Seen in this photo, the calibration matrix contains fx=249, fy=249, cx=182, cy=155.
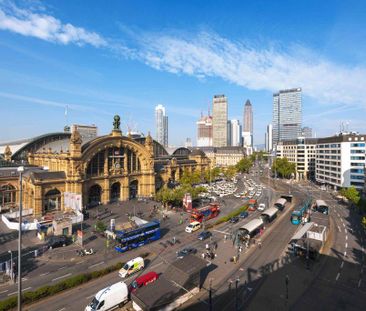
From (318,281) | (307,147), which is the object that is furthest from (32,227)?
(307,147)

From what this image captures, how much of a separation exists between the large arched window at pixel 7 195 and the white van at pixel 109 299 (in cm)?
5452

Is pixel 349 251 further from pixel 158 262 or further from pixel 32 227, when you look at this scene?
pixel 32 227

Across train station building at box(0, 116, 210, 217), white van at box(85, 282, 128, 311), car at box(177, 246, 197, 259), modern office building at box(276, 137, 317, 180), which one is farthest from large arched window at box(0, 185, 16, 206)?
modern office building at box(276, 137, 317, 180)

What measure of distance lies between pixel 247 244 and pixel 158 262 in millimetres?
16731

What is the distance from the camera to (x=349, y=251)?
43.0 m

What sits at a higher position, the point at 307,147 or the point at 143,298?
the point at 307,147

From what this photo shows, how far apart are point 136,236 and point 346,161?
91.5m

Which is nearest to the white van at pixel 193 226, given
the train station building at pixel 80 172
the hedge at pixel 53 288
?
the hedge at pixel 53 288

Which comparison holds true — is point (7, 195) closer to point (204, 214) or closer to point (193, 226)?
point (193, 226)

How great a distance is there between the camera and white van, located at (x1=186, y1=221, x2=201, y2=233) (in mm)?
52844

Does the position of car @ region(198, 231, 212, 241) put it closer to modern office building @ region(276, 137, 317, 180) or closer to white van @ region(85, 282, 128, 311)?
white van @ region(85, 282, 128, 311)

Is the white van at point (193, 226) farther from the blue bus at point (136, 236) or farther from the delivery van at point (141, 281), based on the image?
the delivery van at point (141, 281)

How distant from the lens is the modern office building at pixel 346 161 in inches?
3723

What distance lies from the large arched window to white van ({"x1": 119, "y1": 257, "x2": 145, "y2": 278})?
49.8 meters
